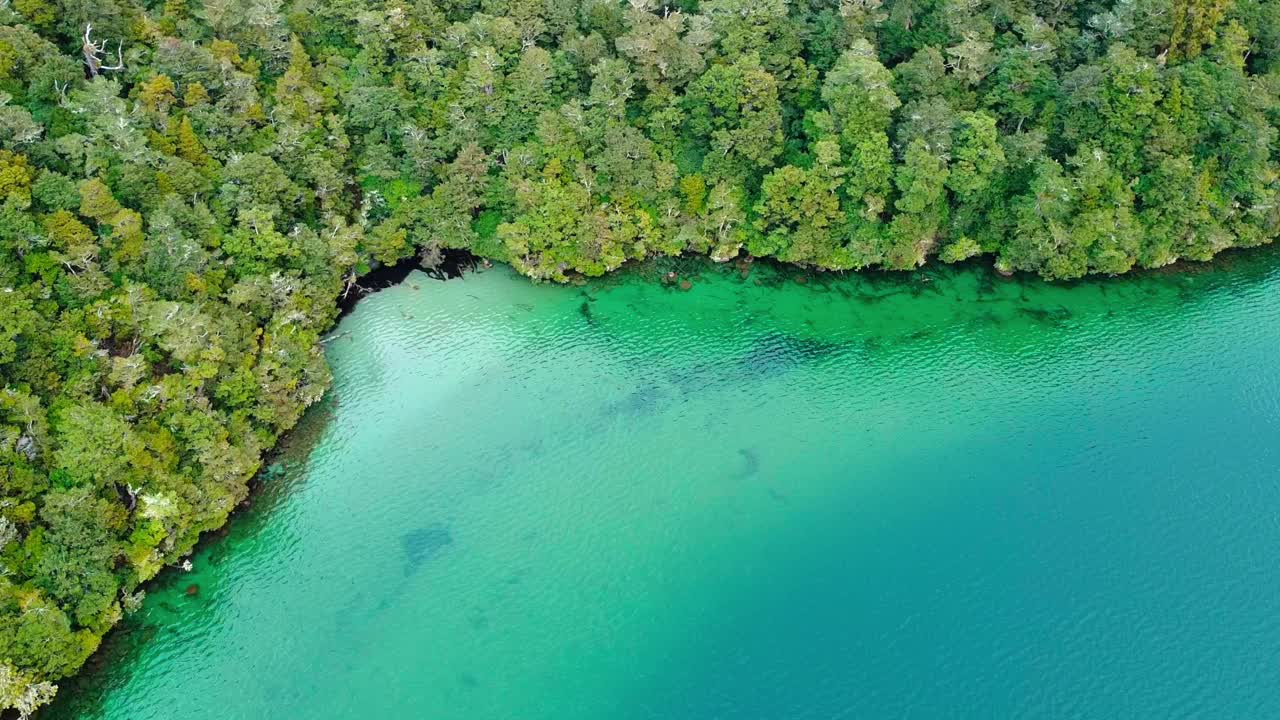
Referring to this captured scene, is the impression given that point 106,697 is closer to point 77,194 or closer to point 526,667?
point 526,667

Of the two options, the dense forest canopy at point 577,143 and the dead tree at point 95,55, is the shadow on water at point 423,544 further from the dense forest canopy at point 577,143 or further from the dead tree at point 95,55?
the dead tree at point 95,55

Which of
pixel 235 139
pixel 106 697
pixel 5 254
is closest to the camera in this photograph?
pixel 106 697

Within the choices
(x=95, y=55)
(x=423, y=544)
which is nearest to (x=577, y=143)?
(x=423, y=544)

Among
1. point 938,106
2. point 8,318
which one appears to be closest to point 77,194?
point 8,318

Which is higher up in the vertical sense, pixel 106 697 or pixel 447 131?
pixel 447 131

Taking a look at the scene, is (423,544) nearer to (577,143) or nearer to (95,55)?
(577,143)

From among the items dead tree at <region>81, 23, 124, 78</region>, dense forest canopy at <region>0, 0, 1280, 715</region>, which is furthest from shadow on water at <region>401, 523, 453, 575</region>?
dead tree at <region>81, 23, 124, 78</region>

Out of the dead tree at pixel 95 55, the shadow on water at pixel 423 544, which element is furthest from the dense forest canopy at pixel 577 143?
the shadow on water at pixel 423 544
